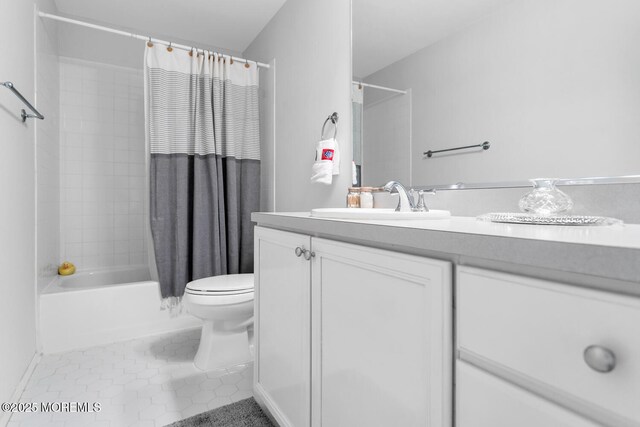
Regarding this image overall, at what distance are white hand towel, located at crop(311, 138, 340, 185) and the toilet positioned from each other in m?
0.70

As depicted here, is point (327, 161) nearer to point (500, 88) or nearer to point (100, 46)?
point (500, 88)

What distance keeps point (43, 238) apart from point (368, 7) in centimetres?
228

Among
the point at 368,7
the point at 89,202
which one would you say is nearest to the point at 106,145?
the point at 89,202

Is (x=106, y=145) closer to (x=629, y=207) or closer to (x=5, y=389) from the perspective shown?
(x=5, y=389)

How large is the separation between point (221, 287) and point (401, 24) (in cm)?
152

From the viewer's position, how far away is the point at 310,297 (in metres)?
1.04

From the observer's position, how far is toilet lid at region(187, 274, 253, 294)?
70.0 inches

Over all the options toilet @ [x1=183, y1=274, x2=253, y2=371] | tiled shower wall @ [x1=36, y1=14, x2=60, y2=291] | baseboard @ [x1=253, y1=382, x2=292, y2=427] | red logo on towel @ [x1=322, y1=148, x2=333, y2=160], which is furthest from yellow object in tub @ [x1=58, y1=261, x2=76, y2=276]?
red logo on towel @ [x1=322, y1=148, x2=333, y2=160]

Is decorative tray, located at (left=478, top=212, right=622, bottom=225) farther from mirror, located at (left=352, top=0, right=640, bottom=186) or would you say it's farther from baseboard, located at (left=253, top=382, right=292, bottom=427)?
baseboard, located at (left=253, top=382, right=292, bottom=427)

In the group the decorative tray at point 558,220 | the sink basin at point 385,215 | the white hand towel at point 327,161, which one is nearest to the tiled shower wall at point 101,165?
the white hand towel at point 327,161

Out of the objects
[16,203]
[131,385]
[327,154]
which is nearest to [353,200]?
[327,154]

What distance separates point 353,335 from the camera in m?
0.85

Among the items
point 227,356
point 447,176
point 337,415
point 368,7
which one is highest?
point 368,7

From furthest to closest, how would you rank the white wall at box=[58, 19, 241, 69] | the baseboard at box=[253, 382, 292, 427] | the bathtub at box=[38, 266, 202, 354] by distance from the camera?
the white wall at box=[58, 19, 241, 69]
the bathtub at box=[38, 266, 202, 354]
the baseboard at box=[253, 382, 292, 427]
